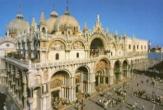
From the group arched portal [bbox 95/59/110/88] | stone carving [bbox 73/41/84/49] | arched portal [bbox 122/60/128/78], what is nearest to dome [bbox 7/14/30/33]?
stone carving [bbox 73/41/84/49]

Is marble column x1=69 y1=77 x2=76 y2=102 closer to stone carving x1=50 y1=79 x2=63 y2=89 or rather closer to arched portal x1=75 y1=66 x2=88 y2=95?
stone carving x1=50 y1=79 x2=63 y2=89

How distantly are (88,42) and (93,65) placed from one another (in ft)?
18.0

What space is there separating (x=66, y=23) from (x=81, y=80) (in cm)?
1463

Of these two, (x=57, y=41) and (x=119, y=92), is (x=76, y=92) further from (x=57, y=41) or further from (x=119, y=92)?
(x=57, y=41)

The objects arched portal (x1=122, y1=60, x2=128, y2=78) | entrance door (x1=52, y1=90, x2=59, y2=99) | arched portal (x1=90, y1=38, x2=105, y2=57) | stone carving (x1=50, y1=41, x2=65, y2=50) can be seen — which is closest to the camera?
stone carving (x1=50, y1=41, x2=65, y2=50)

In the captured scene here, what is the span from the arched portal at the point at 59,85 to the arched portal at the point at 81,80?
446cm

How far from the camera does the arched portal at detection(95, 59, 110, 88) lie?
47697mm

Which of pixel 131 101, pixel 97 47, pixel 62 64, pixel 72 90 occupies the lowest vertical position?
pixel 131 101

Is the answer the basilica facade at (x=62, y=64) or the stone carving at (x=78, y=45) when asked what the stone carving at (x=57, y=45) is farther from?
the stone carving at (x=78, y=45)

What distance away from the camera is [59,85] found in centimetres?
3928

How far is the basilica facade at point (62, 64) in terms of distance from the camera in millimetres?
33250

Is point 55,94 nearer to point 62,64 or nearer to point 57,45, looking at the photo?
point 62,64

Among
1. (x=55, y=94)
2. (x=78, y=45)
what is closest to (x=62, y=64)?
(x=55, y=94)

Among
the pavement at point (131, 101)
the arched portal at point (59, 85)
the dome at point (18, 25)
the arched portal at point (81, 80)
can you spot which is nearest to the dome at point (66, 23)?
the arched portal at point (81, 80)
